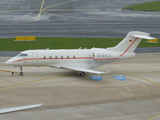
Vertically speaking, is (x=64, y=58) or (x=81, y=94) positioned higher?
(x=64, y=58)

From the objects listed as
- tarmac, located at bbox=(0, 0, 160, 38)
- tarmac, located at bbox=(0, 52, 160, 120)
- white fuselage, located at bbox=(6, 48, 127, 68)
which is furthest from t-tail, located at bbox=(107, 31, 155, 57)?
tarmac, located at bbox=(0, 0, 160, 38)

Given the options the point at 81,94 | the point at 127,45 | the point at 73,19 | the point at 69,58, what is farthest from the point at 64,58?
the point at 73,19

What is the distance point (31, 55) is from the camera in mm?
40688

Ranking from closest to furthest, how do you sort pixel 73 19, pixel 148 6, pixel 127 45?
pixel 127 45, pixel 73 19, pixel 148 6

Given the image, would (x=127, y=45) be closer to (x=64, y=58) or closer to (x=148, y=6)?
(x=64, y=58)

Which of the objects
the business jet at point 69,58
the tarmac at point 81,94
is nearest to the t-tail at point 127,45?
the business jet at point 69,58

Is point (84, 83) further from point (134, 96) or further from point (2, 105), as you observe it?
point (2, 105)

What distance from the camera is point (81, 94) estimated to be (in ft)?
108

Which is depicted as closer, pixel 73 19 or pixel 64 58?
pixel 64 58

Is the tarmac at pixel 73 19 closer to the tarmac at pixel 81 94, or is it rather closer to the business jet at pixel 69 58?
the tarmac at pixel 81 94

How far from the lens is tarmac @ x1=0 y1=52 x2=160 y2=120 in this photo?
27.1m

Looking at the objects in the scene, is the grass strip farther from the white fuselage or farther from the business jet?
the white fuselage

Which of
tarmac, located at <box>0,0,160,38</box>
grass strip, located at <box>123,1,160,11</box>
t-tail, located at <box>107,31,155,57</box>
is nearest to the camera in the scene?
t-tail, located at <box>107,31,155,57</box>

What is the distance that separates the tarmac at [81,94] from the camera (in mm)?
27109
